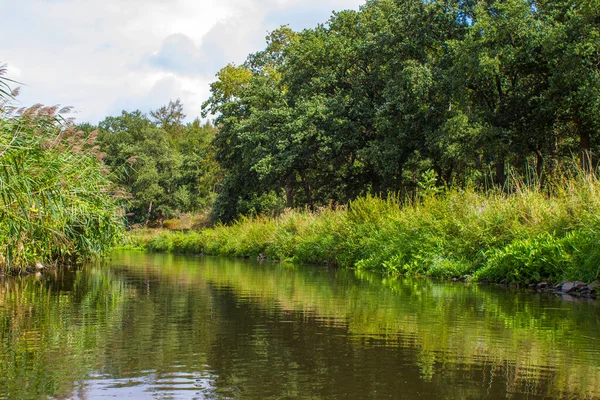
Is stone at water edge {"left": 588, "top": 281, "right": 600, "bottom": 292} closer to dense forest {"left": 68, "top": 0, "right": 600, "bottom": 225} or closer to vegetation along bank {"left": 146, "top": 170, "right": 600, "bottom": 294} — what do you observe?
vegetation along bank {"left": 146, "top": 170, "right": 600, "bottom": 294}

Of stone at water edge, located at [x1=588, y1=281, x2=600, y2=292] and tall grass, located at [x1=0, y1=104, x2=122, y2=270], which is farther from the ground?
tall grass, located at [x1=0, y1=104, x2=122, y2=270]

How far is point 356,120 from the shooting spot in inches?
1527

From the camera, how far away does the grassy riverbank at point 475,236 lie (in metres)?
11.9

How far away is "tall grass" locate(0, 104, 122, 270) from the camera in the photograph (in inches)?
345

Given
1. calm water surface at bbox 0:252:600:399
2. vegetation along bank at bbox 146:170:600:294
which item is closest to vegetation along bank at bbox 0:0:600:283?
vegetation along bank at bbox 146:170:600:294

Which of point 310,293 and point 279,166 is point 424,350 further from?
point 279,166

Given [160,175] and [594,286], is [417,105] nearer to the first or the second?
[594,286]

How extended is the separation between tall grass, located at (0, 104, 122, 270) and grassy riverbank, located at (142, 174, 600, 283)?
7659mm

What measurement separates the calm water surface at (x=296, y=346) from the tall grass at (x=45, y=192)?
1332mm

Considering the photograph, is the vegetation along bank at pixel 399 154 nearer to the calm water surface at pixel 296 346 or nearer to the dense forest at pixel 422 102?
the dense forest at pixel 422 102

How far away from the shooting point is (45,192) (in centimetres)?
957

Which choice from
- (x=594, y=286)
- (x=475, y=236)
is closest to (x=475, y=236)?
(x=475, y=236)

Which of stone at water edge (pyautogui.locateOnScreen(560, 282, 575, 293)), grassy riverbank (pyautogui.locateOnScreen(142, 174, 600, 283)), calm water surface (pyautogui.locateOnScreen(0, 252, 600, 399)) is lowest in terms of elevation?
calm water surface (pyautogui.locateOnScreen(0, 252, 600, 399))

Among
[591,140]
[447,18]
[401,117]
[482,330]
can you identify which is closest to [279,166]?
[401,117]
